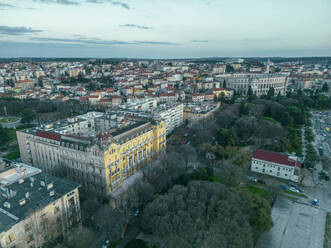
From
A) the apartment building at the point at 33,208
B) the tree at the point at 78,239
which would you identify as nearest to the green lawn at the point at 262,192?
the tree at the point at 78,239

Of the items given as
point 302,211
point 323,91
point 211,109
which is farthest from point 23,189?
point 323,91

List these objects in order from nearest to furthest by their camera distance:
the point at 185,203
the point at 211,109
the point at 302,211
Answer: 1. the point at 185,203
2. the point at 302,211
3. the point at 211,109

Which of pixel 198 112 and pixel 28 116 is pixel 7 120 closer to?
pixel 28 116

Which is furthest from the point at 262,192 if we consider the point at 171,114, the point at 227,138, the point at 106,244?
the point at 171,114

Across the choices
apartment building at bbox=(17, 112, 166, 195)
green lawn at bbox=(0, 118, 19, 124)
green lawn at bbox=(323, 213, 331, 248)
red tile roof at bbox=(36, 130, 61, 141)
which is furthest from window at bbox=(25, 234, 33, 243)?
green lawn at bbox=(0, 118, 19, 124)

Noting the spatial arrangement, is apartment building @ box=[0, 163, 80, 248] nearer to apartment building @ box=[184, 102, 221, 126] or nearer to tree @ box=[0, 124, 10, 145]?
tree @ box=[0, 124, 10, 145]

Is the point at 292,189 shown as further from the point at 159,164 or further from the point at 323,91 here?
the point at 323,91
